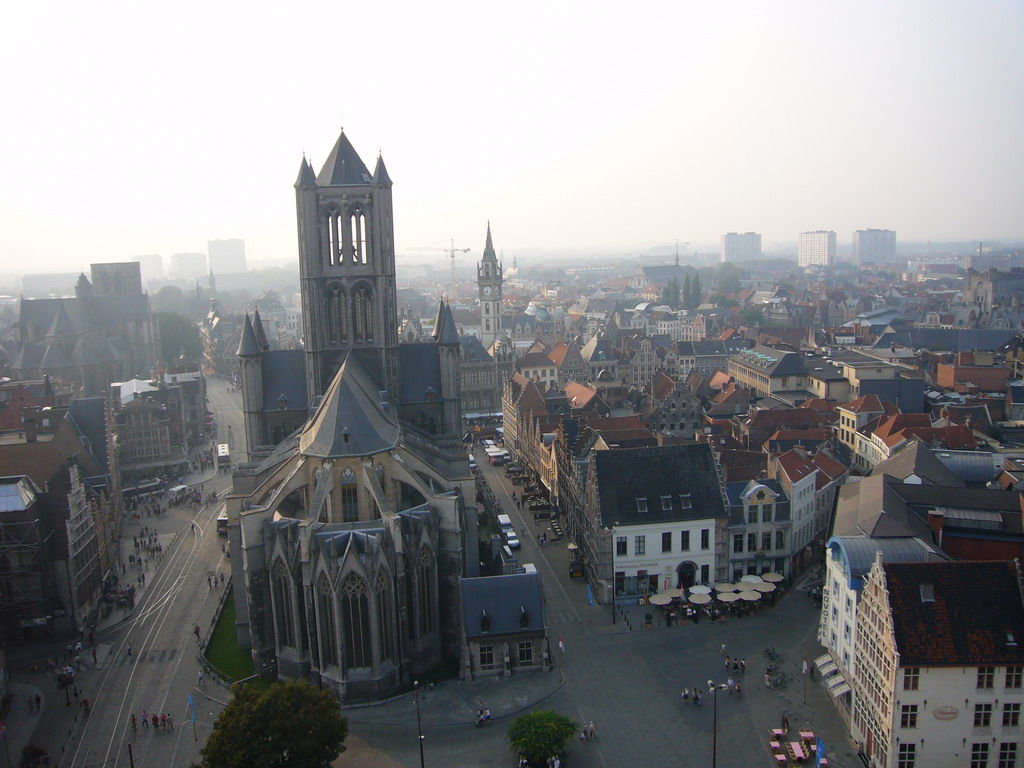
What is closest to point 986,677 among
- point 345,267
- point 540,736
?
point 540,736

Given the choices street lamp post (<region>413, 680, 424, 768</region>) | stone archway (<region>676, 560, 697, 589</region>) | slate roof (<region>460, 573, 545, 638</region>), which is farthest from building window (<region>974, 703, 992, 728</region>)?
street lamp post (<region>413, 680, 424, 768</region>)

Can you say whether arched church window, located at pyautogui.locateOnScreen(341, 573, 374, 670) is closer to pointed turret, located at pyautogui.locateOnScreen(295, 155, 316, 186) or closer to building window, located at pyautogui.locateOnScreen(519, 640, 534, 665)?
building window, located at pyautogui.locateOnScreen(519, 640, 534, 665)

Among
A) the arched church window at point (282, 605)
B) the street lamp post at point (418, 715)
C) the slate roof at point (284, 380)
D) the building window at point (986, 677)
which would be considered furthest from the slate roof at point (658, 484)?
the slate roof at point (284, 380)

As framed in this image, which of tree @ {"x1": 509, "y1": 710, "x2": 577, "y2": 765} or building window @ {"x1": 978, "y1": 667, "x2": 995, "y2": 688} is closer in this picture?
building window @ {"x1": 978, "y1": 667, "x2": 995, "y2": 688}

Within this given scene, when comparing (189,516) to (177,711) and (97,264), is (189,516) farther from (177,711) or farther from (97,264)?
(97,264)

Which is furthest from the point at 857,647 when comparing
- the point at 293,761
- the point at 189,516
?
the point at 189,516

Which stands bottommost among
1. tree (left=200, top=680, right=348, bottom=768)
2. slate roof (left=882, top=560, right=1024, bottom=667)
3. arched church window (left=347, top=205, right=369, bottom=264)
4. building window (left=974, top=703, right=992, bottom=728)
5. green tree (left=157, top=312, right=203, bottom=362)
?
building window (left=974, top=703, right=992, bottom=728)

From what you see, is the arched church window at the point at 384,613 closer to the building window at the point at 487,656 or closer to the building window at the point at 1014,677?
the building window at the point at 487,656
